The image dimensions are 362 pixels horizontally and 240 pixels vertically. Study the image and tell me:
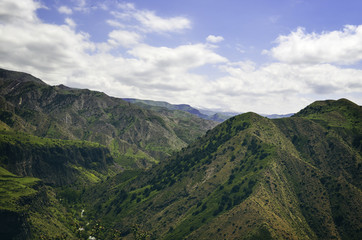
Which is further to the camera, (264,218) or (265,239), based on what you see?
(264,218)

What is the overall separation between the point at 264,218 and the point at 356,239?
67525 millimetres

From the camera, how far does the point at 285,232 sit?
182 m

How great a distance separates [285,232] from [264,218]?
15.4 metres

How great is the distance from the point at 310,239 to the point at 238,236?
52.4m

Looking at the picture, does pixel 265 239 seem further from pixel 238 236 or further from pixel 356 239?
pixel 356 239

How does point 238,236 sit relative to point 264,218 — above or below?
below

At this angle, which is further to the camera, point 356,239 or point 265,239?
point 356,239

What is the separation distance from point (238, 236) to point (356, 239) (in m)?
83.9

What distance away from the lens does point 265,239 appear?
174500mm

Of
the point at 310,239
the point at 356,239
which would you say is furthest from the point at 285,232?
the point at 356,239

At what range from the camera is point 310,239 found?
196 m

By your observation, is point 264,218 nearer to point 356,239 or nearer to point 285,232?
point 285,232

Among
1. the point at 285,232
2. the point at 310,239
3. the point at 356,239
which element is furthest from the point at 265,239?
the point at 356,239

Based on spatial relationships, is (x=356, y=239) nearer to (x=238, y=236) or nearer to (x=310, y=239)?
(x=310, y=239)
